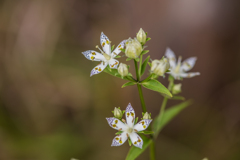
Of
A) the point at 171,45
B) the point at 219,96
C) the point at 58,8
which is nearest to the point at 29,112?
the point at 58,8

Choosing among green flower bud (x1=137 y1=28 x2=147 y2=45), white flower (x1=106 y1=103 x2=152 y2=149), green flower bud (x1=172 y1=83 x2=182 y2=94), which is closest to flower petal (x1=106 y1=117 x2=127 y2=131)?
white flower (x1=106 y1=103 x2=152 y2=149)

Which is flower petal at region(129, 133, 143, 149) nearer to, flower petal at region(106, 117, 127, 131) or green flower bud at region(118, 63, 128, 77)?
flower petal at region(106, 117, 127, 131)

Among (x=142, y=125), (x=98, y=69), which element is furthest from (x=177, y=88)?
(x=98, y=69)

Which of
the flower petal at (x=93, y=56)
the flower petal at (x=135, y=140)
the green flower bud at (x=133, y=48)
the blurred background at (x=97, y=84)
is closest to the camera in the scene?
the green flower bud at (x=133, y=48)

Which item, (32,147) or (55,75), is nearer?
(32,147)

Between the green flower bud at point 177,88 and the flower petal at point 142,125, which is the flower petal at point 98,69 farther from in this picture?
the green flower bud at point 177,88

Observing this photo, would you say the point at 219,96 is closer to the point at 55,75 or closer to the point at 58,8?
the point at 55,75

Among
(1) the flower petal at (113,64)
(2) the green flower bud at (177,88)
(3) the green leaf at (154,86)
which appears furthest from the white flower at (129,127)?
(2) the green flower bud at (177,88)

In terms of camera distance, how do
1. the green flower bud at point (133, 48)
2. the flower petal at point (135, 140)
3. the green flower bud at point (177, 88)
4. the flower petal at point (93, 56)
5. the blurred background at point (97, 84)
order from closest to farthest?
the green flower bud at point (133, 48) → the flower petal at point (135, 140) → the flower petal at point (93, 56) → the green flower bud at point (177, 88) → the blurred background at point (97, 84)

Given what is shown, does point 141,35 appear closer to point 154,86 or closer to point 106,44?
point 106,44
